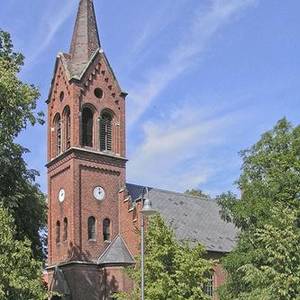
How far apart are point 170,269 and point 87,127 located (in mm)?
19066

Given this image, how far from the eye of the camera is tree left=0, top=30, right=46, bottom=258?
3080cm

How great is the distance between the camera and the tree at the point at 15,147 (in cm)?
3080

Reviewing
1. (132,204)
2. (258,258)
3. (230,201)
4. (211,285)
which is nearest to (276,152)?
(230,201)

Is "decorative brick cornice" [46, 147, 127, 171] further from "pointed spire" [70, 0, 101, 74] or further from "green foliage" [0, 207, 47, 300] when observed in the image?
"green foliage" [0, 207, 47, 300]

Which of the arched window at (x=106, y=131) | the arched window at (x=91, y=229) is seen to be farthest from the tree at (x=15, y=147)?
the arched window at (x=106, y=131)

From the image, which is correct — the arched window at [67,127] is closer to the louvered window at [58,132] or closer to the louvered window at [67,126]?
the louvered window at [67,126]

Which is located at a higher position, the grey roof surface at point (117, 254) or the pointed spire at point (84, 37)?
the pointed spire at point (84, 37)

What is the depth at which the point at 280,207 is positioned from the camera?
1246 inches

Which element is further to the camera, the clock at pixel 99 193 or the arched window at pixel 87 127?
the arched window at pixel 87 127

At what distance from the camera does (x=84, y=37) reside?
164 feet

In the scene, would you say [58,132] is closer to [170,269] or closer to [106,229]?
[106,229]

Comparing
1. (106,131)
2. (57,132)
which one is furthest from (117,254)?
(57,132)

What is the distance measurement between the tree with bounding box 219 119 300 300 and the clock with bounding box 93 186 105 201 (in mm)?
11899

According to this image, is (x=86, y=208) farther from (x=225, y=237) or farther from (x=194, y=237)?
(x=225, y=237)
